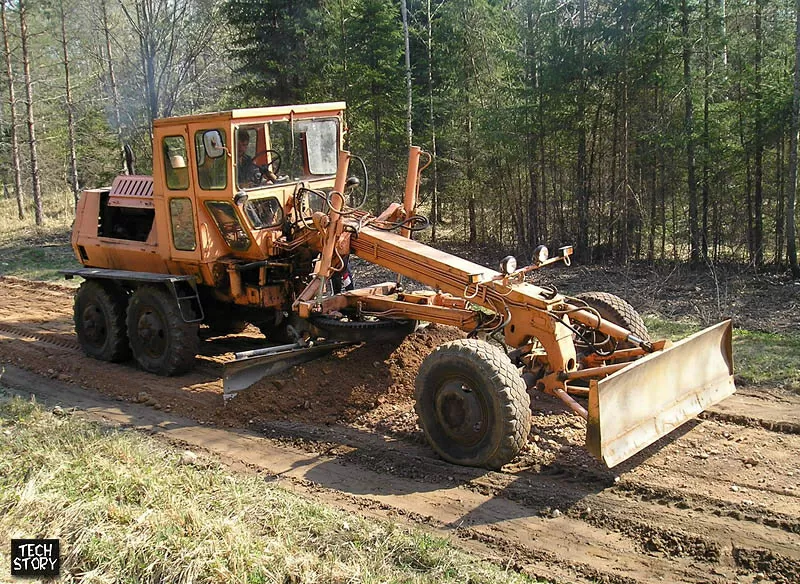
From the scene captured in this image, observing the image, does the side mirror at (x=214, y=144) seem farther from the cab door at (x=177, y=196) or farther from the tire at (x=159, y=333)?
the tire at (x=159, y=333)

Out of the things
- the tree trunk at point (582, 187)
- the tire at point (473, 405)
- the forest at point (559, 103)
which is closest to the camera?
the tire at point (473, 405)

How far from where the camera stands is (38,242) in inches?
796

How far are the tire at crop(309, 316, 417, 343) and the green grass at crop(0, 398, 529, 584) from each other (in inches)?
81.9

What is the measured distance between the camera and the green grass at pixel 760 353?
7.22 m

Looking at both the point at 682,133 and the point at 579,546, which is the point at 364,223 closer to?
the point at 579,546

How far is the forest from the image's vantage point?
44.4 feet

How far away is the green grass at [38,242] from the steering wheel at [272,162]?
27.7ft

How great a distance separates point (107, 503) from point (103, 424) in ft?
7.88

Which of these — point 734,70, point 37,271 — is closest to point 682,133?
point 734,70

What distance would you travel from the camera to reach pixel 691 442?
231 inches

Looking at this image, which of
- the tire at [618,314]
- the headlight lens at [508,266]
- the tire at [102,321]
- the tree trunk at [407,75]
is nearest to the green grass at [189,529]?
the headlight lens at [508,266]

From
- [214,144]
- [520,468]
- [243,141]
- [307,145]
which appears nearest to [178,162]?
[214,144]

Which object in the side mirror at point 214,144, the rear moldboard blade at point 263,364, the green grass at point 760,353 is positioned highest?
the side mirror at point 214,144

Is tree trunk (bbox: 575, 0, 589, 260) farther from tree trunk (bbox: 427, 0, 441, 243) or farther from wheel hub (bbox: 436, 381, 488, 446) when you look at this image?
wheel hub (bbox: 436, 381, 488, 446)
